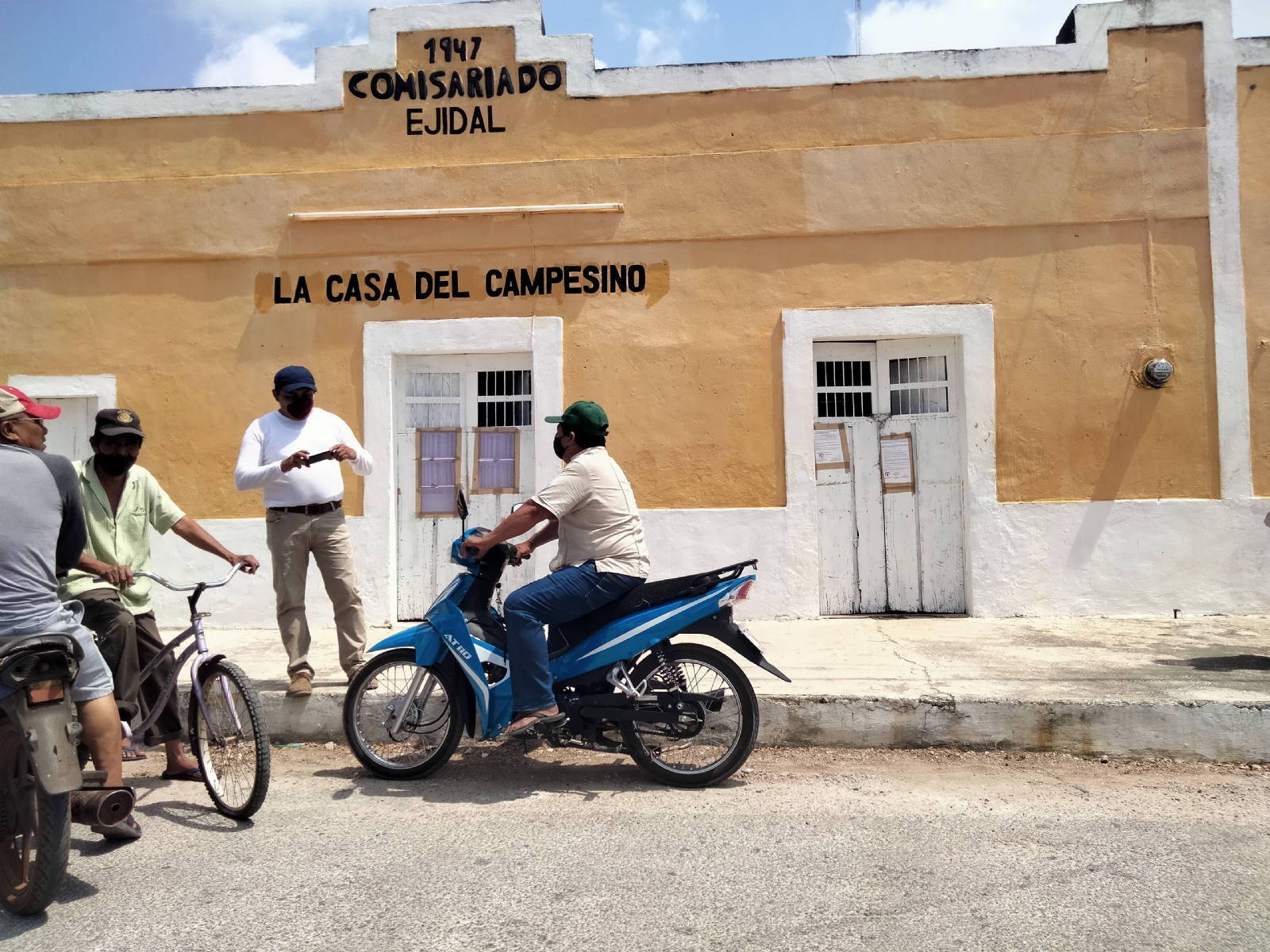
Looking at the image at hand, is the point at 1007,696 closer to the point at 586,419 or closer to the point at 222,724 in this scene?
the point at 586,419

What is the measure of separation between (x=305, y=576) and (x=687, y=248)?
13.6 ft

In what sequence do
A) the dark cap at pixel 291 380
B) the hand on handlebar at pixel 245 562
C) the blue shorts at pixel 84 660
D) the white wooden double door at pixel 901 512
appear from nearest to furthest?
the blue shorts at pixel 84 660 < the hand on handlebar at pixel 245 562 < the dark cap at pixel 291 380 < the white wooden double door at pixel 901 512

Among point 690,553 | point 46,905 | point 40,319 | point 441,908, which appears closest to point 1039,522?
point 690,553

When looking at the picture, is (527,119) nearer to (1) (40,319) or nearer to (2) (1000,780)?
(1) (40,319)

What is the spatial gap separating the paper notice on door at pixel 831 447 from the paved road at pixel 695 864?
11.6ft

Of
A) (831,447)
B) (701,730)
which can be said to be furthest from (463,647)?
(831,447)

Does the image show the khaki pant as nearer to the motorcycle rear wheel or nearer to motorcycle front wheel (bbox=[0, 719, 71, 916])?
the motorcycle rear wheel

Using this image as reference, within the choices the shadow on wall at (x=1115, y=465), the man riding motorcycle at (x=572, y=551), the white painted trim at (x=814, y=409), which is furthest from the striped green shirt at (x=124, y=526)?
the shadow on wall at (x=1115, y=465)

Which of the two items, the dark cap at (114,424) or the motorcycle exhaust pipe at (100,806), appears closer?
the motorcycle exhaust pipe at (100,806)

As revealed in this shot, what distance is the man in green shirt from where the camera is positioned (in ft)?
14.9

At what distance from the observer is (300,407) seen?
5.82 m

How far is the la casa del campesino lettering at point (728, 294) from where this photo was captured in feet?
26.4

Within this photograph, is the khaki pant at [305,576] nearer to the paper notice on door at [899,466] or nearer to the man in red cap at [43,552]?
the man in red cap at [43,552]

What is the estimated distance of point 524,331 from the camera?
8.31m
